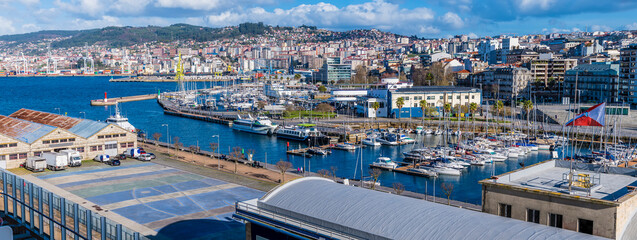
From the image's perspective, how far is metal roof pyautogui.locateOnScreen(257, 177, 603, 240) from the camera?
362 inches

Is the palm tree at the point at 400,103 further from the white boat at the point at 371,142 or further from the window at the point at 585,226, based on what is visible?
the window at the point at 585,226

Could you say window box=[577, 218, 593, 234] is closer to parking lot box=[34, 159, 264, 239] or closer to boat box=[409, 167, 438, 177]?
parking lot box=[34, 159, 264, 239]

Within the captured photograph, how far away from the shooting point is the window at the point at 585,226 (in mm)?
9867

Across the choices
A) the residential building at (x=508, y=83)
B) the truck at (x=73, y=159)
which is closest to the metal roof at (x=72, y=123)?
the truck at (x=73, y=159)

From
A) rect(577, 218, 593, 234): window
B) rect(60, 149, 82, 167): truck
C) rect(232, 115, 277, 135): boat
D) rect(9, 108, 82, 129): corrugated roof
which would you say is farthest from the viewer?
rect(232, 115, 277, 135): boat

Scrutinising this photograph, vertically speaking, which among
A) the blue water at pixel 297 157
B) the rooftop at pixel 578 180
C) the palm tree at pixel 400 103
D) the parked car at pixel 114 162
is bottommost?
the blue water at pixel 297 157

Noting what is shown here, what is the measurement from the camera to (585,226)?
32.7 ft

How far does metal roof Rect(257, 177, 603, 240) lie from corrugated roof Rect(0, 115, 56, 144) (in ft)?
69.3

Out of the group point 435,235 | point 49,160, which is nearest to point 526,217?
point 435,235

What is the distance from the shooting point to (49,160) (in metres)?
26.4

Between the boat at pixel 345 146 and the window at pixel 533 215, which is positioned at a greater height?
the window at pixel 533 215

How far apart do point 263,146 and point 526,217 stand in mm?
33130

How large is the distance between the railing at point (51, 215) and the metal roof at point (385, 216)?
11.6 ft

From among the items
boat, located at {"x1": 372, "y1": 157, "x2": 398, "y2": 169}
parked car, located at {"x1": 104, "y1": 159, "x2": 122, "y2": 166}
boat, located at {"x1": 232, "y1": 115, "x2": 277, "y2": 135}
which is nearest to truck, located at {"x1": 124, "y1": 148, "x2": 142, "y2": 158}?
parked car, located at {"x1": 104, "y1": 159, "x2": 122, "y2": 166}
